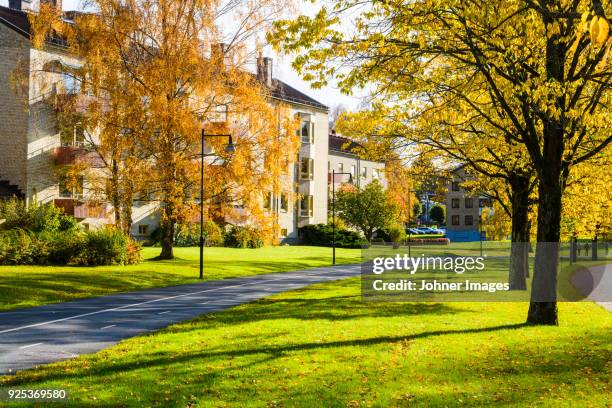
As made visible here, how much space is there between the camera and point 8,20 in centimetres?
3794

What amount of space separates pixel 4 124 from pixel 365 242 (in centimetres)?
3431

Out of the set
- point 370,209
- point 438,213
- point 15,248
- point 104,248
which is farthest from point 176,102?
point 438,213

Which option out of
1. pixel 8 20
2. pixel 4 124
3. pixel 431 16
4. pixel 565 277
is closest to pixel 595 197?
pixel 565 277

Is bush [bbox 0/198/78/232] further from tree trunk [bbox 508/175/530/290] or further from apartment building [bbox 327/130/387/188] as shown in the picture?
apartment building [bbox 327/130/387/188]

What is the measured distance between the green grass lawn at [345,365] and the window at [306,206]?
4343cm

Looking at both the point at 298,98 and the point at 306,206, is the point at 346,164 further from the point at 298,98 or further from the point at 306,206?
the point at 298,98

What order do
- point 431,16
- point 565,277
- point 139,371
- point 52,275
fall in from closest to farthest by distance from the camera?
1. point 139,371
2. point 431,16
3. point 52,275
4. point 565,277

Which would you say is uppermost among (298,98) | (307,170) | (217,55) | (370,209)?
(298,98)

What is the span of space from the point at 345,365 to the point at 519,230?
14876 mm

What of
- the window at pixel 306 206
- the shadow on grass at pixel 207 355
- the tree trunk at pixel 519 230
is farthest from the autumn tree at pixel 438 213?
the shadow on grass at pixel 207 355

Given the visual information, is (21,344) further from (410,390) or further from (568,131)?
(568,131)

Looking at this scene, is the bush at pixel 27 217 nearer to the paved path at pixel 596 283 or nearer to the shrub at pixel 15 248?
the shrub at pixel 15 248

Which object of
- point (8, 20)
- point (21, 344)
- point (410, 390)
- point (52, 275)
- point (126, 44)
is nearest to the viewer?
point (410, 390)

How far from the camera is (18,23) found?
3838cm
